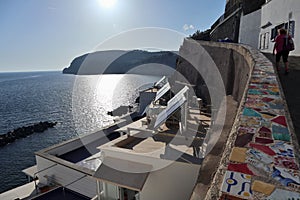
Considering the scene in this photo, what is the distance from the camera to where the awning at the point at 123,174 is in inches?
186

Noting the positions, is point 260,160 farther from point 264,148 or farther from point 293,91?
point 293,91

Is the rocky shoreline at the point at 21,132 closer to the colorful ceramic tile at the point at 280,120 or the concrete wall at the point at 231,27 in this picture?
the concrete wall at the point at 231,27

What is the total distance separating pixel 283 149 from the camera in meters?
1.56

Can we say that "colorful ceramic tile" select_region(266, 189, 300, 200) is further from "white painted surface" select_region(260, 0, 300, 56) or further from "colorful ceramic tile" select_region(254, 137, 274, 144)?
"white painted surface" select_region(260, 0, 300, 56)

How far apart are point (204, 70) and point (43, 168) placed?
9837mm

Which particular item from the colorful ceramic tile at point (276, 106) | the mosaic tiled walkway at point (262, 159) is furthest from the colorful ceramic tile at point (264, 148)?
the colorful ceramic tile at point (276, 106)

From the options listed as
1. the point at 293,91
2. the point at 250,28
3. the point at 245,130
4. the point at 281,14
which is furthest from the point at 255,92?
the point at 250,28

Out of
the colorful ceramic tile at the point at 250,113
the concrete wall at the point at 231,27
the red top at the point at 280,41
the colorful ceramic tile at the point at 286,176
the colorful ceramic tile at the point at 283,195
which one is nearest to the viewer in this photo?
the colorful ceramic tile at the point at 283,195

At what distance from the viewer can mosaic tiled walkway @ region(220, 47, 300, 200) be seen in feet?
A: 3.96

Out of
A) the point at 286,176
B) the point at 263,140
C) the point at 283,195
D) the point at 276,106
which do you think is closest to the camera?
the point at 283,195

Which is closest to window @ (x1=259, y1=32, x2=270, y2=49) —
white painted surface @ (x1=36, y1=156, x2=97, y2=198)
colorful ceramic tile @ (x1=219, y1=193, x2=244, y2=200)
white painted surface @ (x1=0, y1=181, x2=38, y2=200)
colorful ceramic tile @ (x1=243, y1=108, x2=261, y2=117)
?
white painted surface @ (x1=36, y1=156, x2=97, y2=198)

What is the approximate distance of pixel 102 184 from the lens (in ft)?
19.0

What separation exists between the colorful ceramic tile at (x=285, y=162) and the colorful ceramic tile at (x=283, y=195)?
0.22 meters

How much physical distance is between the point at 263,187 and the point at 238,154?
329 millimetres
